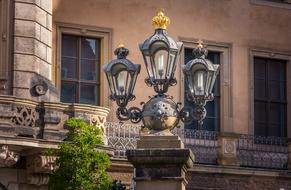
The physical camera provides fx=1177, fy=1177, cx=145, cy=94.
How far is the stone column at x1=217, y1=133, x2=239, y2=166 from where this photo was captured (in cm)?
3136

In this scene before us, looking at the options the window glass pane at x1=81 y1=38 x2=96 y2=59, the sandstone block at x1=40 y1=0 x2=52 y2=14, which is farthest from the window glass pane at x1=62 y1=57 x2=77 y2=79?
the sandstone block at x1=40 y1=0 x2=52 y2=14

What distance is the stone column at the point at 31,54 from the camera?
25.8 m

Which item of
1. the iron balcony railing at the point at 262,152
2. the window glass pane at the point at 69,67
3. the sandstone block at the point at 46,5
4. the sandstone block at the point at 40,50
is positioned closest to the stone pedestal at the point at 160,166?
the sandstone block at the point at 40,50

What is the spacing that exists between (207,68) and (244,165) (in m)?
14.5

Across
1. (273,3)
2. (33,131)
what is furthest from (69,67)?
(273,3)

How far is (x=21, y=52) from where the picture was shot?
85.1 feet

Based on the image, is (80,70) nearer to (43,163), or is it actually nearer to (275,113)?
(43,163)

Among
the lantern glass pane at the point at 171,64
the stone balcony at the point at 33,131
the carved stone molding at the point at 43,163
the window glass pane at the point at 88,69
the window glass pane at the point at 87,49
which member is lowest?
the carved stone molding at the point at 43,163

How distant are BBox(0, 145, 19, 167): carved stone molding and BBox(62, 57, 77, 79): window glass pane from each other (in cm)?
582

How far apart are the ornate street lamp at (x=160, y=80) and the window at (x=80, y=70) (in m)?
12.8

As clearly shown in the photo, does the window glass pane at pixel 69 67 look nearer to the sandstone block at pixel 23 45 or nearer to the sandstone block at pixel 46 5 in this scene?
the sandstone block at pixel 46 5

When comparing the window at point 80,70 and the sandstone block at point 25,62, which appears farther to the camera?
the window at point 80,70

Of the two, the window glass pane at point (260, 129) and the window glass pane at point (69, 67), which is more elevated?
the window glass pane at point (69, 67)

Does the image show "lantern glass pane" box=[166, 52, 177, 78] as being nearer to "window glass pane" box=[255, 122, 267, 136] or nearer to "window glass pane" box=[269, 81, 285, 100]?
"window glass pane" box=[255, 122, 267, 136]
